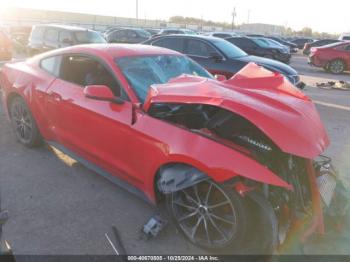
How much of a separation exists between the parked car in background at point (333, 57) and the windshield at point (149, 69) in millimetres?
14570

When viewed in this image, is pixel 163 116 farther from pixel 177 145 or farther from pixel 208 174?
pixel 208 174

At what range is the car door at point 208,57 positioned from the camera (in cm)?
914

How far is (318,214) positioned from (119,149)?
1908mm

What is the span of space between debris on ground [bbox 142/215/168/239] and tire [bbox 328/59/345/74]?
640 inches

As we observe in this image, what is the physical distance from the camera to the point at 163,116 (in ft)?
10.9

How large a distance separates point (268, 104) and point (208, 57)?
6.67m

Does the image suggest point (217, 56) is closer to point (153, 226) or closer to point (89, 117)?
point (89, 117)

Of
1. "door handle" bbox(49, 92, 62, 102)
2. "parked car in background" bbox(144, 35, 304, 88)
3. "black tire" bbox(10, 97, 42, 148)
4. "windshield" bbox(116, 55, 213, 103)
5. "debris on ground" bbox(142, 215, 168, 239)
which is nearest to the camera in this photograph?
"debris on ground" bbox(142, 215, 168, 239)

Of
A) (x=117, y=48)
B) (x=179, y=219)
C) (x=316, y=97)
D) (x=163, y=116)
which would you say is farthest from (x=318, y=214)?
(x=316, y=97)

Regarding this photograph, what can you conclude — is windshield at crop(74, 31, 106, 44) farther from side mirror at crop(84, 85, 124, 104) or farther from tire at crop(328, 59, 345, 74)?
tire at crop(328, 59, 345, 74)

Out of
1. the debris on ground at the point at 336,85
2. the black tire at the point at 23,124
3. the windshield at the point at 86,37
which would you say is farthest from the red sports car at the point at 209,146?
the windshield at the point at 86,37

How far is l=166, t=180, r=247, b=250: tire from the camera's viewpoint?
279 cm

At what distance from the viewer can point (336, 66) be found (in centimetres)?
1706

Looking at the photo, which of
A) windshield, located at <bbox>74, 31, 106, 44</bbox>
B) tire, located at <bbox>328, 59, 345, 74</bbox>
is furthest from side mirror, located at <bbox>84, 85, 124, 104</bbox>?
tire, located at <bbox>328, 59, 345, 74</bbox>
